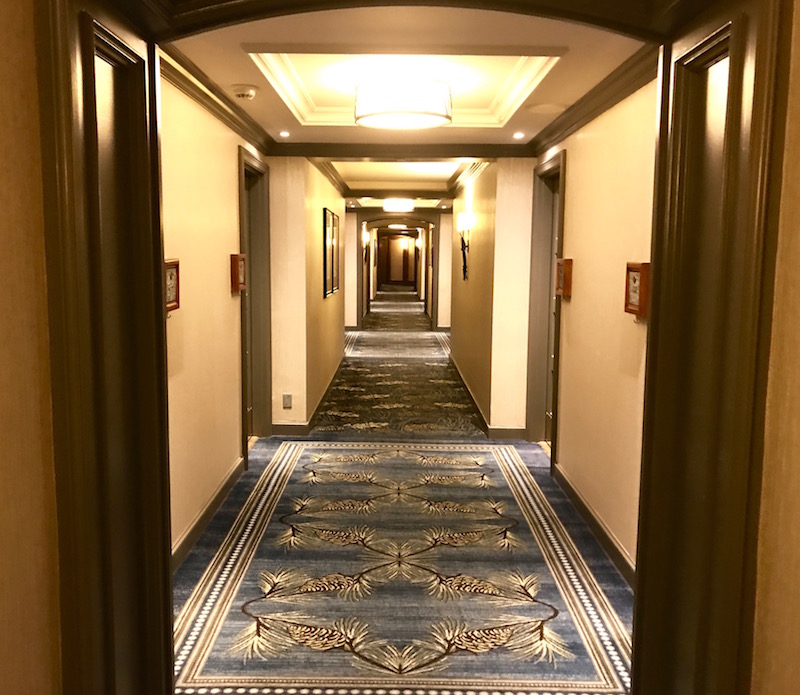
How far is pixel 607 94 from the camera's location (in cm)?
395

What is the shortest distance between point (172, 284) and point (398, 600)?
1.84 metres

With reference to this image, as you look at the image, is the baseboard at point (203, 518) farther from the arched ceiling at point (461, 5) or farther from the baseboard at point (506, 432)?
the arched ceiling at point (461, 5)

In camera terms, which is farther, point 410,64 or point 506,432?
point 506,432

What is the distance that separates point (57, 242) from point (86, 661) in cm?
93

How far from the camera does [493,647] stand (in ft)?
9.98

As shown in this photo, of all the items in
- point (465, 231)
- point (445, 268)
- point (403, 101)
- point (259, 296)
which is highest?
point (403, 101)

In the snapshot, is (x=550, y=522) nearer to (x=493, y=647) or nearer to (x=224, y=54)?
(x=493, y=647)

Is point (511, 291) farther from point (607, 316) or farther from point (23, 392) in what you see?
point (23, 392)

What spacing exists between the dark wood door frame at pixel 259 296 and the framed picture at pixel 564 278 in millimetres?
2535

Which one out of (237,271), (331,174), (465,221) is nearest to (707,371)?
(237,271)

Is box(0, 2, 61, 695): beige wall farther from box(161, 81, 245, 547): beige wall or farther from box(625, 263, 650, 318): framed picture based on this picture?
box(625, 263, 650, 318): framed picture

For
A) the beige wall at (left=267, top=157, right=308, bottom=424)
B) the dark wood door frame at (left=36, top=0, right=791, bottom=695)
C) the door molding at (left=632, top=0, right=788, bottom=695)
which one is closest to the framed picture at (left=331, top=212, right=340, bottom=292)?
the beige wall at (left=267, top=157, right=308, bottom=424)

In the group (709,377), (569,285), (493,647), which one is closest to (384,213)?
(569,285)

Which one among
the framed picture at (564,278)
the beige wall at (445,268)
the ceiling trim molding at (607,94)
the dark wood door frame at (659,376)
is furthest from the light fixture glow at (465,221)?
the dark wood door frame at (659,376)
